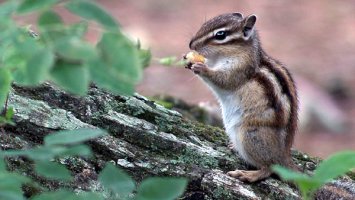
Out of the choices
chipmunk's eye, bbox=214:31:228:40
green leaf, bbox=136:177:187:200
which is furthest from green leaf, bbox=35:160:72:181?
chipmunk's eye, bbox=214:31:228:40

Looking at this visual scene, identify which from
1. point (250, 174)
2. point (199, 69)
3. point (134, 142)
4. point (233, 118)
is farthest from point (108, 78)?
point (199, 69)

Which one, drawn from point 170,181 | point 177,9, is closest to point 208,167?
point 170,181

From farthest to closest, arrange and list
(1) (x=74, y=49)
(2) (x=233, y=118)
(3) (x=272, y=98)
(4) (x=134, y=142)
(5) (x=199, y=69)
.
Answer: (5) (x=199, y=69), (2) (x=233, y=118), (3) (x=272, y=98), (4) (x=134, y=142), (1) (x=74, y=49)

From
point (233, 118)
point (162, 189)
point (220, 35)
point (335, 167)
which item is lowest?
point (162, 189)

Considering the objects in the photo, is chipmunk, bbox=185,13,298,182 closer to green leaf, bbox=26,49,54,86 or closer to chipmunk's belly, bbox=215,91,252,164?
chipmunk's belly, bbox=215,91,252,164

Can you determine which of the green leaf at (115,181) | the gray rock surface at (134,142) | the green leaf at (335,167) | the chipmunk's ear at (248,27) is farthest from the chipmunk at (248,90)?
the green leaf at (115,181)

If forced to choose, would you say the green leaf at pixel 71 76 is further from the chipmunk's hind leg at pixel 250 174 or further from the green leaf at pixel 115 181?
the chipmunk's hind leg at pixel 250 174

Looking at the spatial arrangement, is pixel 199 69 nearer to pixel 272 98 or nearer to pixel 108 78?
pixel 272 98
